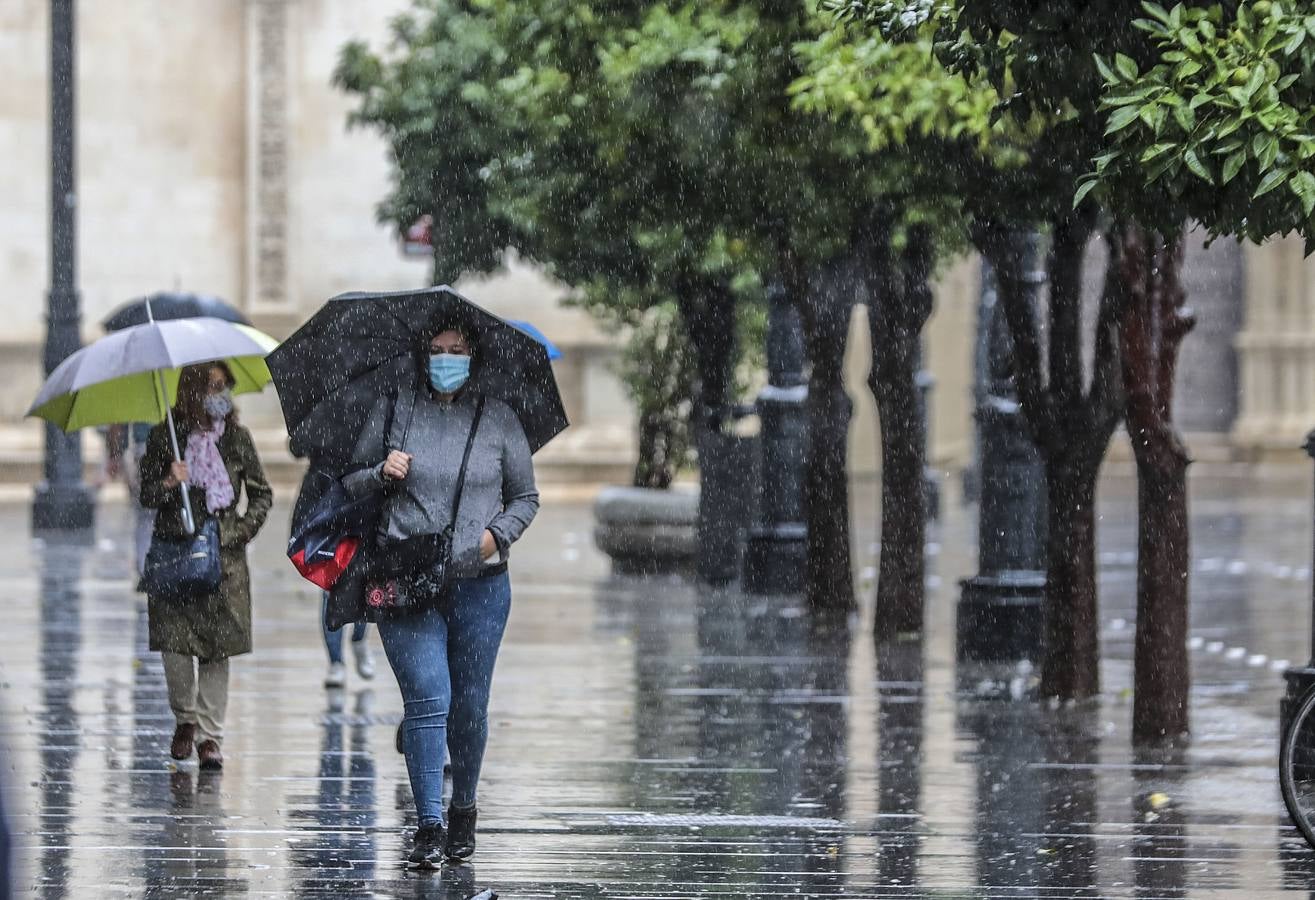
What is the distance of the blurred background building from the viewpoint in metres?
32.9

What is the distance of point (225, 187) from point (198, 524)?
2480cm

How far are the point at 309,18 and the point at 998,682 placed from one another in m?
22.4

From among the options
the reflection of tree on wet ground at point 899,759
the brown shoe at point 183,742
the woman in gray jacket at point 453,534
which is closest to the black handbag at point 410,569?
the woman in gray jacket at point 453,534

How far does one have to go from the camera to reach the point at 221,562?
9.98 metres

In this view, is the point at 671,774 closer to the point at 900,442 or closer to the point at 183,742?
the point at 183,742

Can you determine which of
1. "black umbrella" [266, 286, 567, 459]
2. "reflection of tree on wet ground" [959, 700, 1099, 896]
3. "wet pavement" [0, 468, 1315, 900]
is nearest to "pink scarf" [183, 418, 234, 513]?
"wet pavement" [0, 468, 1315, 900]

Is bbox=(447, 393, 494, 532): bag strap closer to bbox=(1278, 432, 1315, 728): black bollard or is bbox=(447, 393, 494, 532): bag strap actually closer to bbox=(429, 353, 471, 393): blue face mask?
bbox=(429, 353, 471, 393): blue face mask

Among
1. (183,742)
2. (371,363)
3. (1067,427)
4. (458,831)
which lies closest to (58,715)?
(183,742)

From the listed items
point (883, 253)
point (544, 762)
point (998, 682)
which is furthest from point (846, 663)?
point (544, 762)

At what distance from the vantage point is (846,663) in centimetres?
1401

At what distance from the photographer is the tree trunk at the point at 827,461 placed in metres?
16.6

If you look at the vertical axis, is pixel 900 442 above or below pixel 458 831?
above

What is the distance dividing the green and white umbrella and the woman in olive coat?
9 cm

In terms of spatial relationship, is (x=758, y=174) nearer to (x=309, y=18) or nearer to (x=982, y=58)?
(x=982, y=58)
